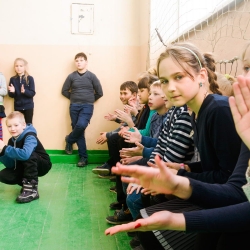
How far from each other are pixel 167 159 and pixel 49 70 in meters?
3.19

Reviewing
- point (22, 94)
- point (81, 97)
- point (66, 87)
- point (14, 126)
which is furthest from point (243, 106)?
point (22, 94)

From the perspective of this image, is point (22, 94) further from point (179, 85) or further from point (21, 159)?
point (179, 85)

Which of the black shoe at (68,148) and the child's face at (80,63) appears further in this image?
the black shoe at (68,148)

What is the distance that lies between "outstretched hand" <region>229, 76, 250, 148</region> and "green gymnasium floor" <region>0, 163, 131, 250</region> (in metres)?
1.16

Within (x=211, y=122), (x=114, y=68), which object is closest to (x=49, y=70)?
(x=114, y=68)

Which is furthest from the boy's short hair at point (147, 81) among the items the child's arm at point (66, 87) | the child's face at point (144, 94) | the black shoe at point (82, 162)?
the child's arm at point (66, 87)

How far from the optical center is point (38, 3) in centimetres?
419

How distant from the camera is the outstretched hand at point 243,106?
77 cm

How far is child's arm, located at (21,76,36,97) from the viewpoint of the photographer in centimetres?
407

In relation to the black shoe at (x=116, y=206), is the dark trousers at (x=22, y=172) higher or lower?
higher

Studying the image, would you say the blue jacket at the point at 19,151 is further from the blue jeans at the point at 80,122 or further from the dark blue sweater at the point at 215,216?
the dark blue sweater at the point at 215,216

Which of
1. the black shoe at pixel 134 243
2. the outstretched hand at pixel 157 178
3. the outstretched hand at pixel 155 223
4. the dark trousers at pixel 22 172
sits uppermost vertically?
the outstretched hand at pixel 157 178

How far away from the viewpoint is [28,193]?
2.51 meters

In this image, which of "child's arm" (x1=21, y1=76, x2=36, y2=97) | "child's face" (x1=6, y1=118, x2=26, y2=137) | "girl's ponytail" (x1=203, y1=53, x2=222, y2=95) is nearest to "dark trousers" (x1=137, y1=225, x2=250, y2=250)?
Result: "girl's ponytail" (x1=203, y1=53, x2=222, y2=95)
